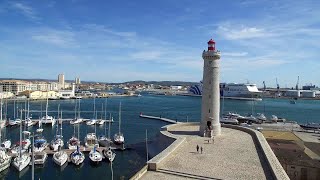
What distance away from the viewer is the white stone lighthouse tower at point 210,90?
23.6m

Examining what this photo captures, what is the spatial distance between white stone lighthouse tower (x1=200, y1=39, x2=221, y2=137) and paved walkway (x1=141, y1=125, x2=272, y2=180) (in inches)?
56.9

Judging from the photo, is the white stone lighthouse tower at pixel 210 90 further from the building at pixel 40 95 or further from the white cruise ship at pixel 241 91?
the white cruise ship at pixel 241 91

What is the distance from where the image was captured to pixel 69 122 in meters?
54.5

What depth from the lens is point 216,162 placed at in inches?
633

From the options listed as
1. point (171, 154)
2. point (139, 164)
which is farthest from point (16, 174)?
point (171, 154)

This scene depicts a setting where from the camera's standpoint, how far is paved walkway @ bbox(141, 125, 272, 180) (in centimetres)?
1384

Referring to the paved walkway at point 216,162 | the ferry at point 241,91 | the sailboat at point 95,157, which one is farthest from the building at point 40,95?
the paved walkway at point 216,162

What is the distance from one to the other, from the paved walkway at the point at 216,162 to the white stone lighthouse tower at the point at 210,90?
1446mm

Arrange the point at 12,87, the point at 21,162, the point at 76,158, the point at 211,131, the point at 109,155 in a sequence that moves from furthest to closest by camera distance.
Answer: the point at 12,87, the point at 109,155, the point at 76,158, the point at 21,162, the point at 211,131

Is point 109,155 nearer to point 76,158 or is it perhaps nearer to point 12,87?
point 76,158

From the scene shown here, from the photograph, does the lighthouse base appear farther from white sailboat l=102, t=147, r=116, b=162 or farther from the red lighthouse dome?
white sailboat l=102, t=147, r=116, b=162

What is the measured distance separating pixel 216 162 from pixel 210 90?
8.43 meters

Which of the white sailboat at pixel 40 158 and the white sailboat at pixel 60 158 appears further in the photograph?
the white sailboat at pixel 40 158

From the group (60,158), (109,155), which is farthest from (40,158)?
(109,155)
